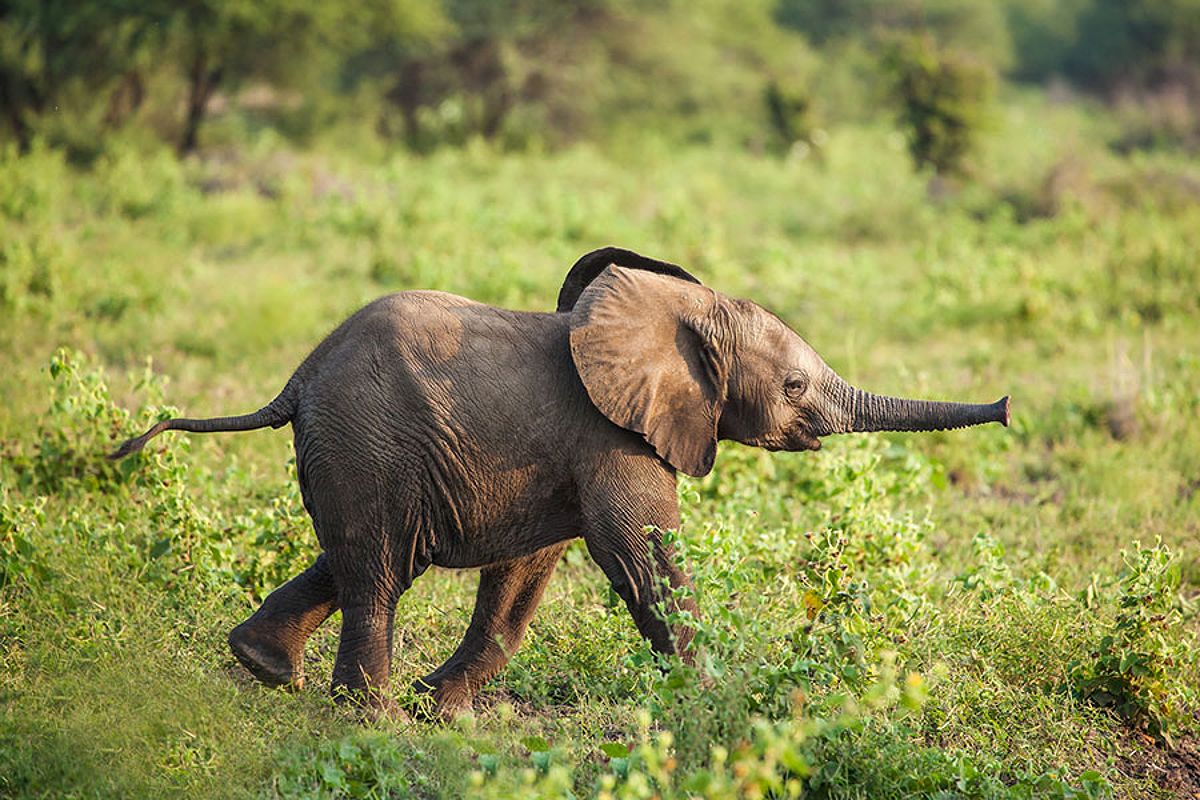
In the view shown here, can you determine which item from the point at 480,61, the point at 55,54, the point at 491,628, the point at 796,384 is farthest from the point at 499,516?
the point at 480,61

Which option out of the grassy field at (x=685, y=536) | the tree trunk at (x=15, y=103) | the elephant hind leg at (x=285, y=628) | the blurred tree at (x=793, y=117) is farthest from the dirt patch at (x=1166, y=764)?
the tree trunk at (x=15, y=103)

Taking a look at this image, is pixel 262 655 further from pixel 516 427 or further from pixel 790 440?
pixel 790 440

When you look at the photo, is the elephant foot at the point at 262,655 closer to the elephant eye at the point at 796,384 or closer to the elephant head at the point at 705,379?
the elephant head at the point at 705,379

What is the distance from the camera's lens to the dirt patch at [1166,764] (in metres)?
4.89

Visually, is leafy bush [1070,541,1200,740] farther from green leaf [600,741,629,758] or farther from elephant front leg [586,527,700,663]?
A: green leaf [600,741,629,758]

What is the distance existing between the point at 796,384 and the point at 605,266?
81 centimetres

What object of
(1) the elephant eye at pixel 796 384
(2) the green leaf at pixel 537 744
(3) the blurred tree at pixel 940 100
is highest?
(3) the blurred tree at pixel 940 100

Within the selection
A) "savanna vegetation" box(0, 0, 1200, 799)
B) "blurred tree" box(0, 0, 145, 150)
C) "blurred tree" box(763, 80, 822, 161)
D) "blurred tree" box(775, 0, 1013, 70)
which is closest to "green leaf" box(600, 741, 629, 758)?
"savanna vegetation" box(0, 0, 1200, 799)

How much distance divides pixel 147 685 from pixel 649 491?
1.76 m

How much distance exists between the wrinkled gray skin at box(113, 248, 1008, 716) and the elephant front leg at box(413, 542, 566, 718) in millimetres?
314

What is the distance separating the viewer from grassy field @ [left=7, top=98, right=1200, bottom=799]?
4.34 meters

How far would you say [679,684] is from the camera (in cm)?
408

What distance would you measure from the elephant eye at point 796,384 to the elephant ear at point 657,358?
22 cm

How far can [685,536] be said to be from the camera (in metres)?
5.29
